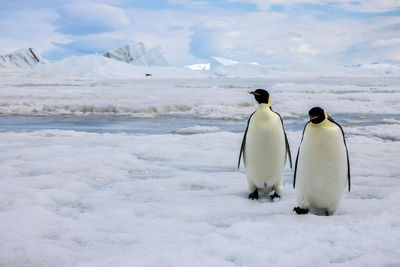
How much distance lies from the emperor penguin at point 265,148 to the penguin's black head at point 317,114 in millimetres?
545

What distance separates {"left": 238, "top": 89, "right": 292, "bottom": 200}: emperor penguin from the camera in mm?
2965

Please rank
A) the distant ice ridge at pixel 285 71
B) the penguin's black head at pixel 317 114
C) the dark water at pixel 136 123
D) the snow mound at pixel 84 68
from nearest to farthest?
the penguin's black head at pixel 317 114 < the dark water at pixel 136 123 < the snow mound at pixel 84 68 < the distant ice ridge at pixel 285 71

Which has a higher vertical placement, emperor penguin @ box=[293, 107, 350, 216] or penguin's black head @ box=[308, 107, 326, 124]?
penguin's black head @ box=[308, 107, 326, 124]

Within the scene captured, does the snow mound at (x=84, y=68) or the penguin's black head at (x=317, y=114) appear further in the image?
the snow mound at (x=84, y=68)

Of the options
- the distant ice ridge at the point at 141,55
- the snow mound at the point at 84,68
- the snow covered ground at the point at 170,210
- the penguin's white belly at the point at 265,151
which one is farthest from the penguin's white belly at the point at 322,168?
the distant ice ridge at the point at 141,55

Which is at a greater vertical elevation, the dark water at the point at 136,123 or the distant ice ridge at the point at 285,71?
the distant ice ridge at the point at 285,71

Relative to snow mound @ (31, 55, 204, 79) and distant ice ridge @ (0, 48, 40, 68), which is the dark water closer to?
snow mound @ (31, 55, 204, 79)

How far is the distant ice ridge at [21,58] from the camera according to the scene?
92.6m

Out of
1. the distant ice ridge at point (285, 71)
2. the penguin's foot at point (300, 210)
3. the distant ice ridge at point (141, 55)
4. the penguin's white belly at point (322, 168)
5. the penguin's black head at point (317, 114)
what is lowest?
the penguin's foot at point (300, 210)

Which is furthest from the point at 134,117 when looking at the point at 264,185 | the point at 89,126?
the point at 264,185

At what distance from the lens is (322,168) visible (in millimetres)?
2516

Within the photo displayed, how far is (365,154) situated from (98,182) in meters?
2.94

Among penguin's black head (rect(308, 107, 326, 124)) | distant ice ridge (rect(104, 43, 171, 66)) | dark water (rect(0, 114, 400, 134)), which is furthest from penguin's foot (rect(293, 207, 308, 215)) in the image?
distant ice ridge (rect(104, 43, 171, 66))

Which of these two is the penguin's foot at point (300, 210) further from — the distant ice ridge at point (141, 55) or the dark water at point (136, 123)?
the distant ice ridge at point (141, 55)
